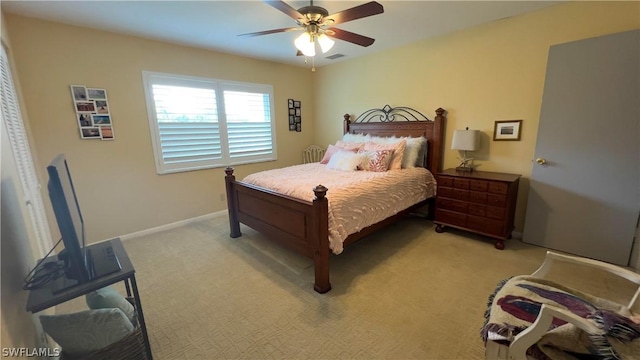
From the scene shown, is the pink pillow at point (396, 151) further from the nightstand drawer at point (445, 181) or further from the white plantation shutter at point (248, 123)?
the white plantation shutter at point (248, 123)

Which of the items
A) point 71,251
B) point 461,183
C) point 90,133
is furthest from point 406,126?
point 90,133

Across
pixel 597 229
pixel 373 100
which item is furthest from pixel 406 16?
pixel 597 229

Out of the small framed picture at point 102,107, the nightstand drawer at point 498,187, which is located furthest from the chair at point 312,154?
the small framed picture at point 102,107

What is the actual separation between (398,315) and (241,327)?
3.78 ft

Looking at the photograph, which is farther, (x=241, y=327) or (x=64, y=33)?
(x=64, y=33)

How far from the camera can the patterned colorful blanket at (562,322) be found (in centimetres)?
95

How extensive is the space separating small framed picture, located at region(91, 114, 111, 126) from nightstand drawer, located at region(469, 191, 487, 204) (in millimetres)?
4399

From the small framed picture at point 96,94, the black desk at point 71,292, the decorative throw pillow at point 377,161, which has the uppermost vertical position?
the small framed picture at point 96,94

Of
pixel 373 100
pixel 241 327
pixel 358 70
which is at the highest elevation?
pixel 358 70

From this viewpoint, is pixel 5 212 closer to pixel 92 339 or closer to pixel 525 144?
pixel 92 339

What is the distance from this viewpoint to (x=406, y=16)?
2.80m

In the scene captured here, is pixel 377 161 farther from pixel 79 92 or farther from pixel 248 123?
pixel 79 92

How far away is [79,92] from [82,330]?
2.84 metres

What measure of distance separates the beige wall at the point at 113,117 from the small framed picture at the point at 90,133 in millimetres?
53
